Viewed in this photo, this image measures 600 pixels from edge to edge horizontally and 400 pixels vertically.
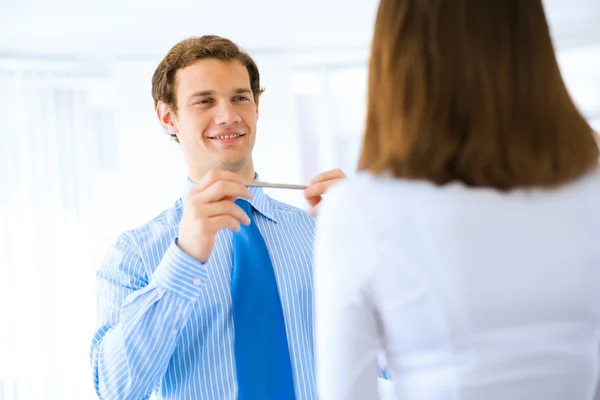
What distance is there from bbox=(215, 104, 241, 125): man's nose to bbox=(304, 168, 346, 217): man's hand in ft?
1.24

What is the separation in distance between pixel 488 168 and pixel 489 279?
130mm

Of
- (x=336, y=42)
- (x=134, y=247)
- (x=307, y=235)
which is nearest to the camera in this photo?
(x=134, y=247)

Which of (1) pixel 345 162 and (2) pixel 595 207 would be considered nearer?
(2) pixel 595 207

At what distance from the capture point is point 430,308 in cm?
91

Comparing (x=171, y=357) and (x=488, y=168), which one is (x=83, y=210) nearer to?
(x=171, y=357)

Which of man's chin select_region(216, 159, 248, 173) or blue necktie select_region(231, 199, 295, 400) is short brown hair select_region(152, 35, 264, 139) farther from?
blue necktie select_region(231, 199, 295, 400)

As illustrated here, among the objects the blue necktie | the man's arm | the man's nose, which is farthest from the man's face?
the man's arm

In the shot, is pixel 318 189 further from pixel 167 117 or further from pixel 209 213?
pixel 167 117

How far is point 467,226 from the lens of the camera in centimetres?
90

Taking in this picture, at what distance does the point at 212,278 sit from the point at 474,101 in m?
0.99

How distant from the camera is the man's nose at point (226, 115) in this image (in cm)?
197

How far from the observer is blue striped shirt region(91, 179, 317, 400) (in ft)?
5.19

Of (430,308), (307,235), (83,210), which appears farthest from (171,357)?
(83,210)

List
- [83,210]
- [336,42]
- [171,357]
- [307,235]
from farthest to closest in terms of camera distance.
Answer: [336,42], [83,210], [307,235], [171,357]
